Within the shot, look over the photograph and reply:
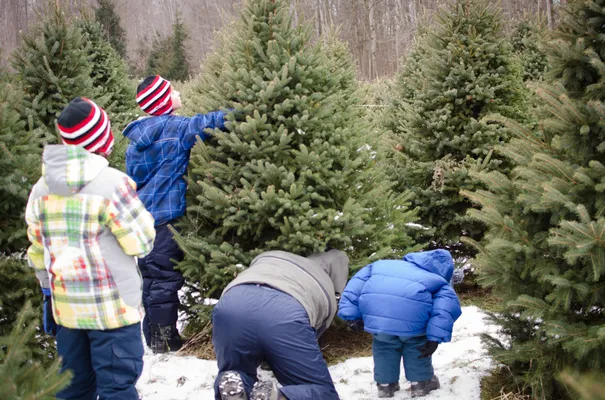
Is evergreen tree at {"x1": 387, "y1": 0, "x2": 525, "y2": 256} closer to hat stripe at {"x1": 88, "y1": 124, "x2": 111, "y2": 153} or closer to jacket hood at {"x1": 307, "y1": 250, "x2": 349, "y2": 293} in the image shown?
jacket hood at {"x1": 307, "y1": 250, "x2": 349, "y2": 293}

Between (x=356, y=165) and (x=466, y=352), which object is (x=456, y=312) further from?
(x=356, y=165)

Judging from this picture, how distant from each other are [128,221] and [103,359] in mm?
801

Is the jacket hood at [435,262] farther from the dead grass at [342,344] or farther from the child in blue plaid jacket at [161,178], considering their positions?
the child in blue plaid jacket at [161,178]

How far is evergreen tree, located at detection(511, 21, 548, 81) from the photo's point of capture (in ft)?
36.4

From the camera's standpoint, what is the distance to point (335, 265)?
427cm

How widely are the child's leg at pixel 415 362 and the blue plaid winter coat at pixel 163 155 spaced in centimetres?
240

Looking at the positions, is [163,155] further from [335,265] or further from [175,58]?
[175,58]

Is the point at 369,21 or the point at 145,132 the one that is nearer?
the point at 145,132

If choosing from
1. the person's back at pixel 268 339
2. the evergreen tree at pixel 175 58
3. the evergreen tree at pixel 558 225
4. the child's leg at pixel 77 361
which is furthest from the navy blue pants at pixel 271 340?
the evergreen tree at pixel 175 58

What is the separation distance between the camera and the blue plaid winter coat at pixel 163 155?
4.77 meters

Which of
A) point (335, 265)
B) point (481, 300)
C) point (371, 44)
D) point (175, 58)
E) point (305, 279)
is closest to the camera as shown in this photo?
point (305, 279)

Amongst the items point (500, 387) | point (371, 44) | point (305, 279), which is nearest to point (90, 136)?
point (305, 279)

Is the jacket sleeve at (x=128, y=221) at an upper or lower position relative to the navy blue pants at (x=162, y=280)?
upper

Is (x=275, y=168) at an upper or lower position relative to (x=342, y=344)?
upper
